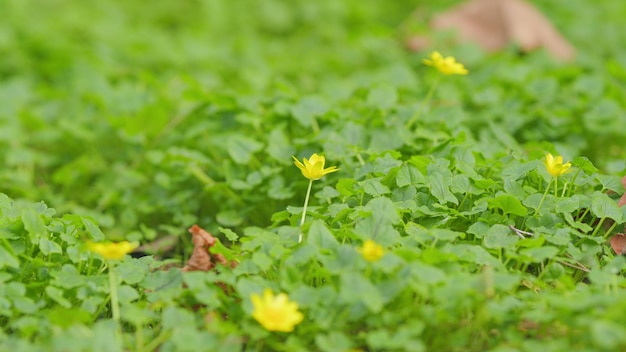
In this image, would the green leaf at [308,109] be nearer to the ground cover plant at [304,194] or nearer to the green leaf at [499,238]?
the ground cover plant at [304,194]

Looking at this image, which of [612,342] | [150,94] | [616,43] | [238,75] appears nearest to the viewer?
[612,342]

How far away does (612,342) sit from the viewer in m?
1.68

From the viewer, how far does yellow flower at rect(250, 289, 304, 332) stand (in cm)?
179

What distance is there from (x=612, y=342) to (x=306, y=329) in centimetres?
70

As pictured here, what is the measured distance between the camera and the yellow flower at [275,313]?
179 cm

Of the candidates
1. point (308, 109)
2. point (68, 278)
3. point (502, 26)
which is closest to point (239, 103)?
point (308, 109)

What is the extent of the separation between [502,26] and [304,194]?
7.96ft

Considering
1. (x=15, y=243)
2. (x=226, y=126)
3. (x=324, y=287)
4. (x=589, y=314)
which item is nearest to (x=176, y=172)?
(x=226, y=126)

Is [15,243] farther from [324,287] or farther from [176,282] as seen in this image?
[324,287]

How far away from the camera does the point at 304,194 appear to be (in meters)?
2.80

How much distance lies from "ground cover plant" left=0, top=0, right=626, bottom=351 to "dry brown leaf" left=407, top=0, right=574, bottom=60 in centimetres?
14

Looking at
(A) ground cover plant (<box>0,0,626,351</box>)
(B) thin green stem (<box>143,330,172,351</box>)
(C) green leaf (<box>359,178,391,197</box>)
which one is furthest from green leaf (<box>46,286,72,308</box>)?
(C) green leaf (<box>359,178,391,197</box>)

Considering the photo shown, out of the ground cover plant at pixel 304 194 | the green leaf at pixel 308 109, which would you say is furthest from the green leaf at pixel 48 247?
the green leaf at pixel 308 109

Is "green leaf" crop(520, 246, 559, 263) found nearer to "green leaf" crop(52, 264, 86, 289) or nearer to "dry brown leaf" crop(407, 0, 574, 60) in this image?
"green leaf" crop(52, 264, 86, 289)
